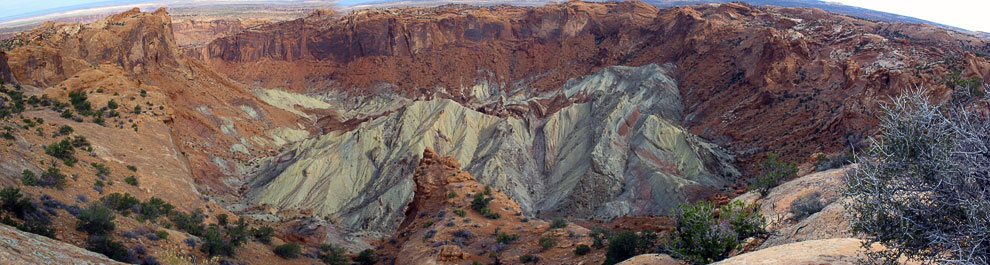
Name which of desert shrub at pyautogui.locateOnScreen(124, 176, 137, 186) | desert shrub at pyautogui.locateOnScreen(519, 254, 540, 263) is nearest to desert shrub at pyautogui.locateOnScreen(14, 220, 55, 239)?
desert shrub at pyautogui.locateOnScreen(124, 176, 137, 186)

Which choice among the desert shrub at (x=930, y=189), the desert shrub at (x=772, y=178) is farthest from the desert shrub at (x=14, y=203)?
the desert shrub at (x=772, y=178)

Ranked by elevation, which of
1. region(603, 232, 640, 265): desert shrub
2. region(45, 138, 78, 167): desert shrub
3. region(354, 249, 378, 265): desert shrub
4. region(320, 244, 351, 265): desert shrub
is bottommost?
region(354, 249, 378, 265): desert shrub

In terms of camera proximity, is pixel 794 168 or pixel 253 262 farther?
pixel 794 168

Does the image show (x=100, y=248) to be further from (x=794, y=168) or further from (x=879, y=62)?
(x=879, y=62)

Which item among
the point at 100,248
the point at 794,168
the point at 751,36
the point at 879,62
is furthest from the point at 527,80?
the point at 100,248

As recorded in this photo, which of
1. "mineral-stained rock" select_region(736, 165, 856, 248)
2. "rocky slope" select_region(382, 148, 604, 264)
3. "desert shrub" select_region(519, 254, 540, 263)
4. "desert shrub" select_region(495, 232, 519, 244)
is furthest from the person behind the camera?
"desert shrub" select_region(495, 232, 519, 244)

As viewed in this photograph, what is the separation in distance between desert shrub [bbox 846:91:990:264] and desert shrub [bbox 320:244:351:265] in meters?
18.5

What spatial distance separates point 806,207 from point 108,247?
61.9ft

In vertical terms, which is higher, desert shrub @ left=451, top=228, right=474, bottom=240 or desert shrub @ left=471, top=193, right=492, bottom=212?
desert shrub @ left=471, top=193, right=492, bottom=212

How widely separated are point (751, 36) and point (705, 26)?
928cm

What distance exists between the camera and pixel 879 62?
133 ft

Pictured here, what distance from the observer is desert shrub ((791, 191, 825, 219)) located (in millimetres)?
15031

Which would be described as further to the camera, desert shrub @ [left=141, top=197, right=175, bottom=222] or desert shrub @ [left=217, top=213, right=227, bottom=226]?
desert shrub @ [left=217, top=213, right=227, bottom=226]

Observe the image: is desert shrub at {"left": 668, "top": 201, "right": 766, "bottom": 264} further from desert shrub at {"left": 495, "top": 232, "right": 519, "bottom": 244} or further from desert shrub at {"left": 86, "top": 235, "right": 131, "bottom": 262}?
desert shrub at {"left": 86, "top": 235, "right": 131, "bottom": 262}
